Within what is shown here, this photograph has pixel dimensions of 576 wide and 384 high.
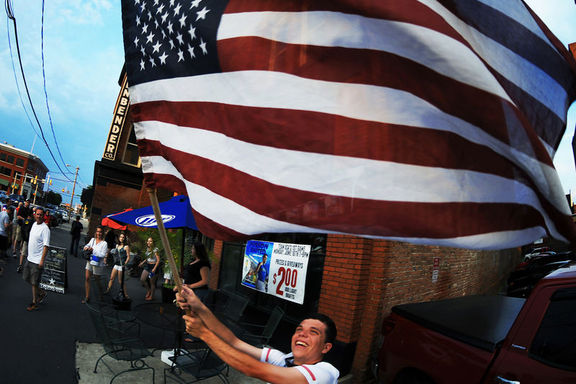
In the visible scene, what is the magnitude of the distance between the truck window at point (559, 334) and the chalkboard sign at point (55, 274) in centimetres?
937

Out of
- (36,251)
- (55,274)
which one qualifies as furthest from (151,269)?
(36,251)

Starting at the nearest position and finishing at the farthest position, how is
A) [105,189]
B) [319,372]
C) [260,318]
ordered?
1. [319,372]
2. [260,318]
3. [105,189]

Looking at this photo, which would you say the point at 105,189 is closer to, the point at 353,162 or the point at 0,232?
the point at 0,232

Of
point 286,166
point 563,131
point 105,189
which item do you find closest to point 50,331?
point 286,166

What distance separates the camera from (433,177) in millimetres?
1521

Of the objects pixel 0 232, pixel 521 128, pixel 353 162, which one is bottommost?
pixel 0 232

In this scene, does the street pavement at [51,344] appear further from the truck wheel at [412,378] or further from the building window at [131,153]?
the building window at [131,153]

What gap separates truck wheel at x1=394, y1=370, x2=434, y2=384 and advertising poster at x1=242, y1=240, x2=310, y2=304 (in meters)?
2.52

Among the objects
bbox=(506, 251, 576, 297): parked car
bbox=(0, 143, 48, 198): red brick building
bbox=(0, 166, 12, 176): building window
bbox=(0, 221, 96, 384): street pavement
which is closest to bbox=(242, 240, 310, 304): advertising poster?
bbox=(0, 221, 96, 384): street pavement

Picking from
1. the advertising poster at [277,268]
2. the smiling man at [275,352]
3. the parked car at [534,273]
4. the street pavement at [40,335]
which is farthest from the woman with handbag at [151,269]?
the parked car at [534,273]

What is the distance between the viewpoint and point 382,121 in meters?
1.55

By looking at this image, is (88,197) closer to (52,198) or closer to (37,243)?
(37,243)

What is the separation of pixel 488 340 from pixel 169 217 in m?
5.42

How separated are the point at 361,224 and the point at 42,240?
25.2 feet
